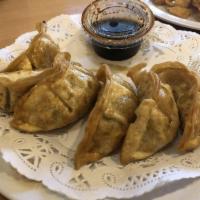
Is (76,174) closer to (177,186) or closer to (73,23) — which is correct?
(177,186)

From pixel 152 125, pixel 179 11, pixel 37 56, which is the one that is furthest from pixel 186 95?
pixel 179 11

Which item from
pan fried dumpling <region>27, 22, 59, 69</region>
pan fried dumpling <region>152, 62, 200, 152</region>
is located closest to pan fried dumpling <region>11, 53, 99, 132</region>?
pan fried dumpling <region>27, 22, 59, 69</region>

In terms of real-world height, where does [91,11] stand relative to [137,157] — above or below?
above

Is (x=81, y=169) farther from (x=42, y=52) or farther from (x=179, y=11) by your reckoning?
(x=179, y=11)

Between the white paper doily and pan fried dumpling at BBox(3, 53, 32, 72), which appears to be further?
pan fried dumpling at BBox(3, 53, 32, 72)

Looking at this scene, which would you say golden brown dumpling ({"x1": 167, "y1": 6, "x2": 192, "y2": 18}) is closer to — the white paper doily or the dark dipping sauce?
the dark dipping sauce

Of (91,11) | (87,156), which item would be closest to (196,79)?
(87,156)
